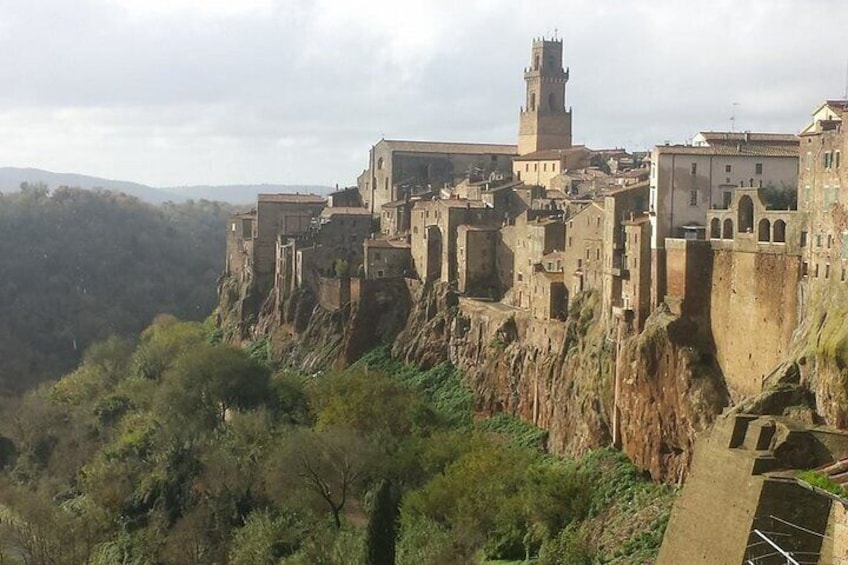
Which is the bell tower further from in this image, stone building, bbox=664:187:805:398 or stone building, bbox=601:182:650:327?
stone building, bbox=664:187:805:398

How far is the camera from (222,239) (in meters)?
157

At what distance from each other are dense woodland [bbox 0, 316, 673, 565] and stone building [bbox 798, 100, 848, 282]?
979cm

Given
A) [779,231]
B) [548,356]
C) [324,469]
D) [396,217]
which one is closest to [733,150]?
[779,231]

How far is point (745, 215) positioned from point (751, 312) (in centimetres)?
409

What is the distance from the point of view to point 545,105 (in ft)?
325

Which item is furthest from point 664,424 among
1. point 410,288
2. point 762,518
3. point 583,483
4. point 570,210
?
point 410,288

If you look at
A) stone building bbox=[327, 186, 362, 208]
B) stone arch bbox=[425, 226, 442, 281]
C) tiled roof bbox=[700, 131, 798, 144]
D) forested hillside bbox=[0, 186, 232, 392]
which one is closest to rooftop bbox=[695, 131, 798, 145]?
tiled roof bbox=[700, 131, 798, 144]

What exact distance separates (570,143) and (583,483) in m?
57.2

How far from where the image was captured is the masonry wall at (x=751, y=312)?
39.1m

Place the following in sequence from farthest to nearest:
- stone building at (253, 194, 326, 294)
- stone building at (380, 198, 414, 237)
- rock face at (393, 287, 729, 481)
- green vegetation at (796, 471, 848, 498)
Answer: stone building at (253, 194, 326, 294)
stone building at (380, 198, 414, 237)
rock face at (393, 287, 729, 481)
green vegetation at (796, 471, 848, 498)

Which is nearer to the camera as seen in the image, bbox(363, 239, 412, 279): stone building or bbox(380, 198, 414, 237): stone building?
bbox(363, 239, 412, 279): stone building

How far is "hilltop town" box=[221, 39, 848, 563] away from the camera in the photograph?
38.5 meters

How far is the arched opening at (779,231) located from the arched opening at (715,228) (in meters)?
3.44

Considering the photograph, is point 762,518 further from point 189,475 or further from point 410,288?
point 410,288
